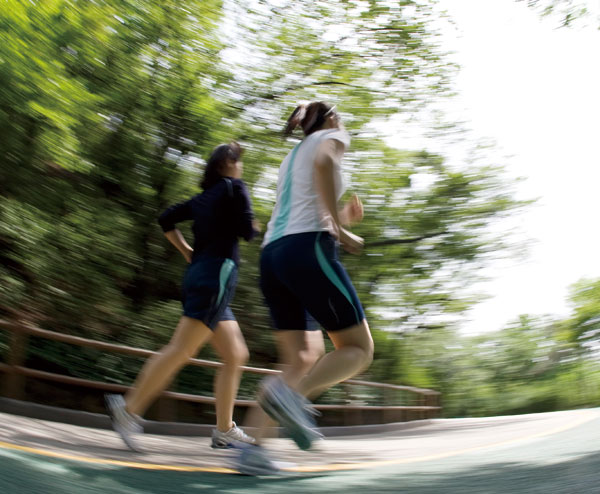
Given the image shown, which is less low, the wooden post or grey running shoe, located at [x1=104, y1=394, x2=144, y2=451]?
the wooden post

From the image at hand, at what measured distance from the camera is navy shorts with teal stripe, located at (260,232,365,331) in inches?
110

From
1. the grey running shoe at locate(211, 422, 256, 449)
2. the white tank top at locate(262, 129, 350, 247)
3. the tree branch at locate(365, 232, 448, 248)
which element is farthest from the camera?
the tree branch at locate(365, 232, 448, 248)

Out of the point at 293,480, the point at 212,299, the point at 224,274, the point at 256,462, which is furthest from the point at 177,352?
the point at 293,480

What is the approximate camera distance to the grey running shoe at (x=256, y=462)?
120 inches

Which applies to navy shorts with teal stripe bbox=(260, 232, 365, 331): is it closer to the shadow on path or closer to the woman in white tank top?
the woman in white tank top

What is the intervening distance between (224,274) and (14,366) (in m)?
2.84

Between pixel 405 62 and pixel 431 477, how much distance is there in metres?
7.87

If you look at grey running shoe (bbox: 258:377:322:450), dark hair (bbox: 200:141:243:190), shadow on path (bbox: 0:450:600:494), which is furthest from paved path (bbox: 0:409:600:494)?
dark hair (bbox: 200:141:243:190)

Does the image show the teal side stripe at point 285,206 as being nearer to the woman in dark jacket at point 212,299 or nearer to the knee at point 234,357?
the woman in dark jacket at point 212,299

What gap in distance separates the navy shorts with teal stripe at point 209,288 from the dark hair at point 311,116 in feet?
3.10

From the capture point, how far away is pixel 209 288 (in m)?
3.55

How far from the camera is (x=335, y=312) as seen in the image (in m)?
2.81

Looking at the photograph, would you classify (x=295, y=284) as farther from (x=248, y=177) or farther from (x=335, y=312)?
(x=248, y=177)

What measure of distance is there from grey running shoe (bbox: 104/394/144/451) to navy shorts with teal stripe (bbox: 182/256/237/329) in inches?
24.9
